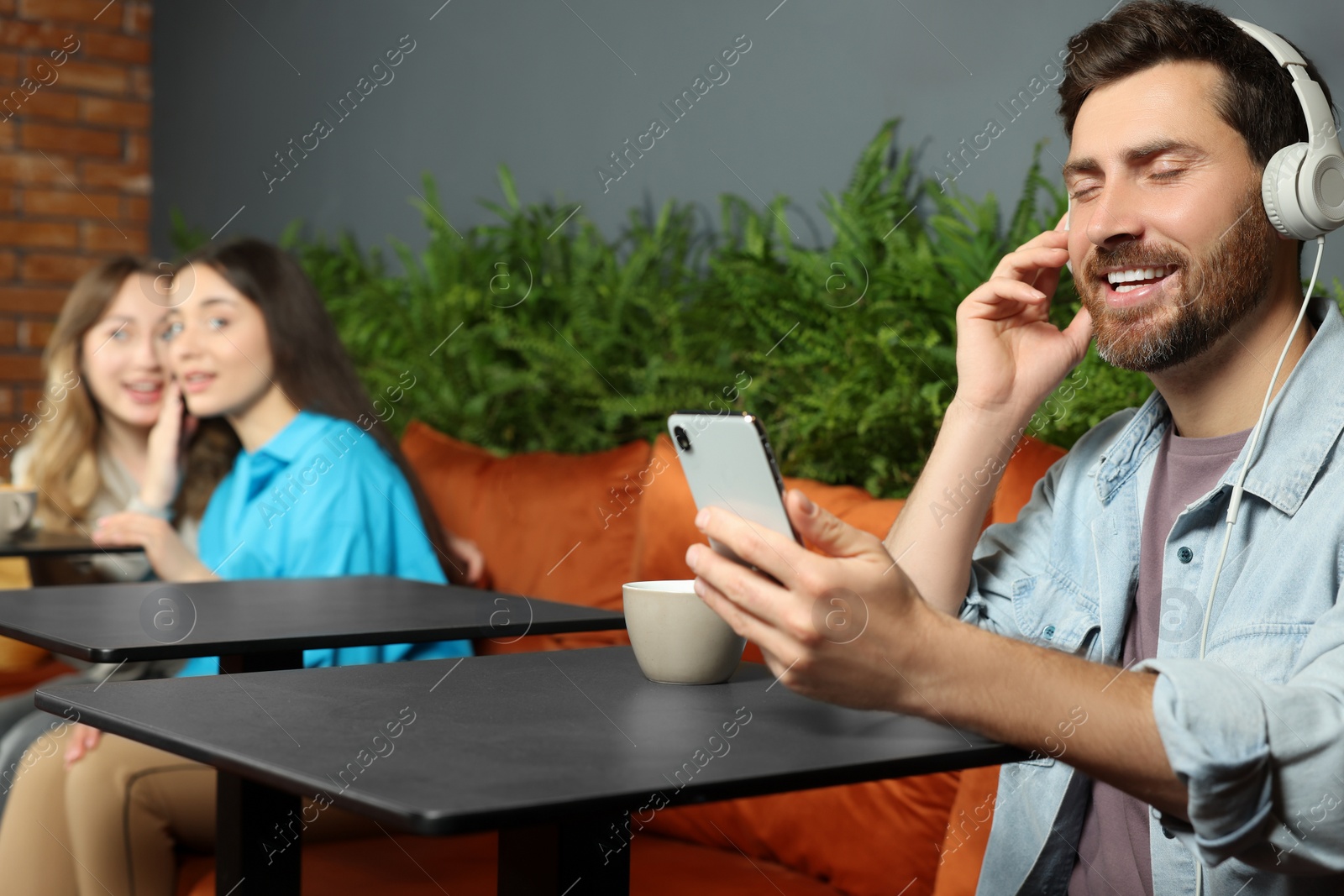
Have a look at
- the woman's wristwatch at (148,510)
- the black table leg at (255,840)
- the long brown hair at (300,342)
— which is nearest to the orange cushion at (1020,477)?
the black table leg at (255,840)

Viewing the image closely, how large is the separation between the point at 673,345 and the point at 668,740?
5.74 ft

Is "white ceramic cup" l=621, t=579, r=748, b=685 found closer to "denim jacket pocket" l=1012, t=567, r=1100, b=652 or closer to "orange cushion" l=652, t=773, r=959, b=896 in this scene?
"denim jacket pocket" l=1012, t=567, r=1100, b=652

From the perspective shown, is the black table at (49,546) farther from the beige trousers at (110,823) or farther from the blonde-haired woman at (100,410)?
the beige trousers at (110,823)

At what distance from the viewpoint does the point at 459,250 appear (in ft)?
10.9

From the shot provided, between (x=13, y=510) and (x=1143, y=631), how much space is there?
2204 mm

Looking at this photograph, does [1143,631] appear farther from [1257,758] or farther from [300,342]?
[300,342]

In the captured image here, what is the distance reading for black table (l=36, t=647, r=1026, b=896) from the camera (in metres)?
0.82

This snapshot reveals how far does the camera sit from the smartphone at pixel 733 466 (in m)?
0.97

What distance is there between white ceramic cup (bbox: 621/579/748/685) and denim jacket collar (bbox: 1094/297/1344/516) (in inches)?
19.1

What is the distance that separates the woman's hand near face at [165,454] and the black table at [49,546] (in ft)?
0.50

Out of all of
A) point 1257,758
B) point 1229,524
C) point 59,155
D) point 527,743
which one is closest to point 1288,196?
point 1229,524

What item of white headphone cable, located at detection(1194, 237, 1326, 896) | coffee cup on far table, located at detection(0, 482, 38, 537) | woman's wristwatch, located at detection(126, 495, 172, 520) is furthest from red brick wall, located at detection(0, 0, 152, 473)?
white headphone cable, located at detection(1194, 237, 1326, 896)

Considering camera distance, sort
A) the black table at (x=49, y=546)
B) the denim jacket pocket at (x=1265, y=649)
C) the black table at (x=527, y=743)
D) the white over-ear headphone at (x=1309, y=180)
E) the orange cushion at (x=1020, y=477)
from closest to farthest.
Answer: the black table at (x=527, y=743) < the denim jacket pocket at (x=1265, y=649) < the white over-ear headphone at (x=1309, y=180) < the orange cushion at (x=1020, y=477) < the black table at (x=49, y=546)

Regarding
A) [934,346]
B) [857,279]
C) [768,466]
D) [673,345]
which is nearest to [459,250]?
[673,345]
